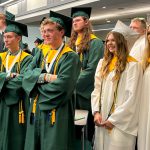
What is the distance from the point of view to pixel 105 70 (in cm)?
318

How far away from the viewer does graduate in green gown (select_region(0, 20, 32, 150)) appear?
3422 mm

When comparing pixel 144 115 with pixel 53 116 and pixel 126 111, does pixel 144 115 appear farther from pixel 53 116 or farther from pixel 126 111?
pixel 53 116

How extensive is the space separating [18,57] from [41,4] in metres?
8.96

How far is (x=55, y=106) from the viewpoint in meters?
2.92

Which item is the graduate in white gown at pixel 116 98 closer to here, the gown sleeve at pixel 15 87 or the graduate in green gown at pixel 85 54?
the graduate in green gown at pixel 85 54

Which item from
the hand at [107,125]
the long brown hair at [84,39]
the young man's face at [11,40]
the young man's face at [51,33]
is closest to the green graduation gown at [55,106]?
the young man's face at [51,33]

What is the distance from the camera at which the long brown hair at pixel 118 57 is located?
9.90ft

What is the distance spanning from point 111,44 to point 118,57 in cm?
18

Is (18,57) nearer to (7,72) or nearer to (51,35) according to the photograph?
(7,72)

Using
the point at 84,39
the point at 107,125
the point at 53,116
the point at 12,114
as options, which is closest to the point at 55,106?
the point at 53,116

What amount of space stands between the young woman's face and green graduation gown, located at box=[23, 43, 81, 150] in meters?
0.38

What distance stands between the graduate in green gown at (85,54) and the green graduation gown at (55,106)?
0.82m

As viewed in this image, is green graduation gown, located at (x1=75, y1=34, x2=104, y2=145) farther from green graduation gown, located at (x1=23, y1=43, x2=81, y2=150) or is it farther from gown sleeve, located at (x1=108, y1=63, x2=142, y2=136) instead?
gown sleeve, located at (x1=108, y1=63, x2=142, y2=136)

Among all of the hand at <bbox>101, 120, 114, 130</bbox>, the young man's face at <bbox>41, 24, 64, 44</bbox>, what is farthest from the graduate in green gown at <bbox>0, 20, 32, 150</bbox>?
the hand at <bbox>101, 120, 114, 130</bbox>
